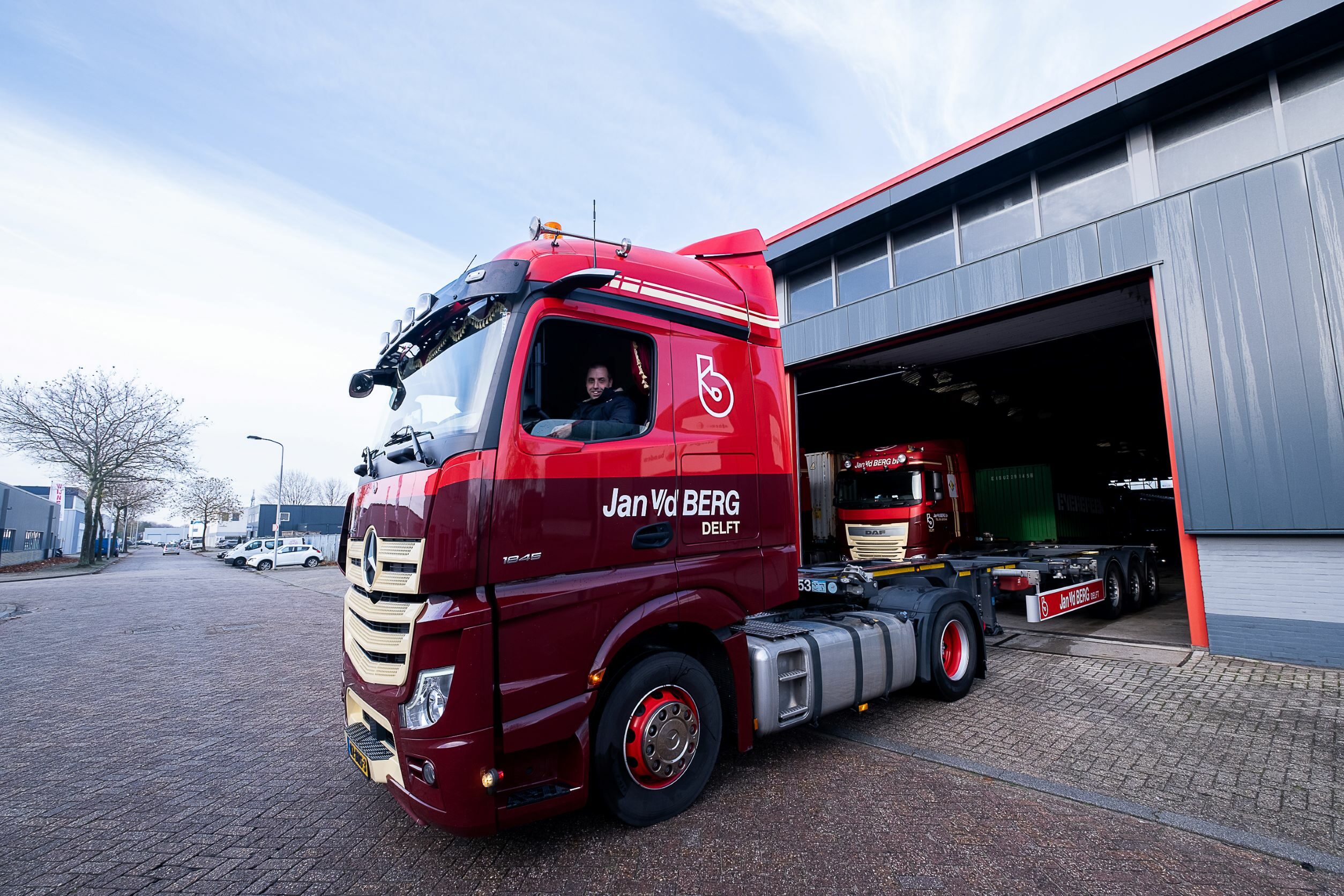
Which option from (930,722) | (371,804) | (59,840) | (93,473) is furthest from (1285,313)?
(93,473)

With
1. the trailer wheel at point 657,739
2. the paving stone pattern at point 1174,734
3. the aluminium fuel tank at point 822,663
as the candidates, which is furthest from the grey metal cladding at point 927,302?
the trailer wheel at point 657,739

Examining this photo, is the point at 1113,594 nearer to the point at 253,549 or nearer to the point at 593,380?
the point at 593,380

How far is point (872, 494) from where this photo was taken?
12305 mm

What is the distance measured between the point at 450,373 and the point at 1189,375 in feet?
27.5

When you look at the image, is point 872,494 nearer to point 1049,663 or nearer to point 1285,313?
point 1049,663

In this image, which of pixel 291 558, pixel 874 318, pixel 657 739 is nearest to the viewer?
pixel 657 739

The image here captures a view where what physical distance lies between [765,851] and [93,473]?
4168cm

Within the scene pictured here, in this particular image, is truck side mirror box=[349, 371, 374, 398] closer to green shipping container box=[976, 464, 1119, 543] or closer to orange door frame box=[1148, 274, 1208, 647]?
orange door frame box=[1148, 274, 1208, 647]

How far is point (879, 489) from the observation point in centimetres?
1224

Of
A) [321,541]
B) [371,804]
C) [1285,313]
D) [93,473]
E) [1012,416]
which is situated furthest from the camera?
[321,541]

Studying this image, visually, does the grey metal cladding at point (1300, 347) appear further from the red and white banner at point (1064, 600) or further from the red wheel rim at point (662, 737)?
the red wheel rim at point (662, 737)

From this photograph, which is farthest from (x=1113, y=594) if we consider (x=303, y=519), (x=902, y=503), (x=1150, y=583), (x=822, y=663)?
(x=303, y=519)

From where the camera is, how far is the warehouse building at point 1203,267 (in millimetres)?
6613

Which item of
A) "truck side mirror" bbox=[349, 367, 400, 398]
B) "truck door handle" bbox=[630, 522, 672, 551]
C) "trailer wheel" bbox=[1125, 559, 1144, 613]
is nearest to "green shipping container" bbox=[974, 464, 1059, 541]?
"trailer wheel" bbox=[1125, 559, 1144, 613]
